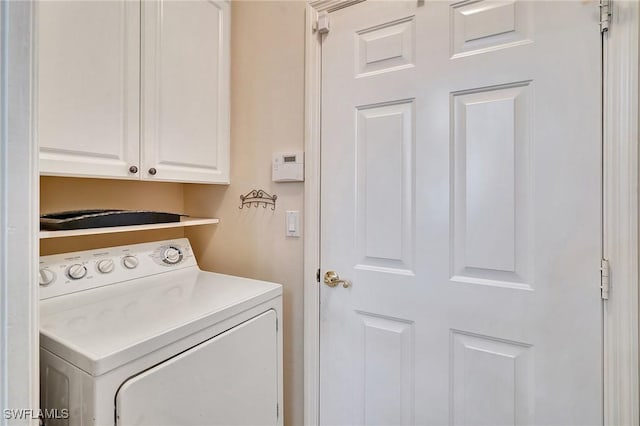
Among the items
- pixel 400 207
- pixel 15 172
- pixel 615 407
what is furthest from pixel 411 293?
pixel 15 172

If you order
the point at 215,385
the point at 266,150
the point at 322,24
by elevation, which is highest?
the point at 322,24

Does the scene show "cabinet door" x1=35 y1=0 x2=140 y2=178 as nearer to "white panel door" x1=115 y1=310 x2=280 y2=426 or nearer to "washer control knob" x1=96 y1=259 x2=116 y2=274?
"washer control knob" x1=96 y1=259 x2=116 y2=274

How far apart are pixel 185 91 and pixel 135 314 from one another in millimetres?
974

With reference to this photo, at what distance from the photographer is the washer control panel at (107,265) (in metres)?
1.15

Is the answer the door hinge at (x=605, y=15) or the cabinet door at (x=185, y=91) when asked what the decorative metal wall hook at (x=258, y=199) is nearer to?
the cabinet door at (x=185, y=91)

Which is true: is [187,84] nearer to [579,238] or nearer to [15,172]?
[15,172]

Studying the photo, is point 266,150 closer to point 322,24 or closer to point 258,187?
point 258,187

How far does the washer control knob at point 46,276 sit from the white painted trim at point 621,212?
1.85m

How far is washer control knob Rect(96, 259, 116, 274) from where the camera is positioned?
1292 mm

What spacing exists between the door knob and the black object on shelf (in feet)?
2.60

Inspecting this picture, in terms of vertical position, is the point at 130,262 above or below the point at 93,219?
below

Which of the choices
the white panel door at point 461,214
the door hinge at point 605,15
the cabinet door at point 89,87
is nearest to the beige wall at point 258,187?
the white panel door at point 461,214

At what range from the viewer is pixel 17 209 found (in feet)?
1.84

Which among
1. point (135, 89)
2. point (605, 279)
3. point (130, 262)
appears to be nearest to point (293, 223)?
point (130, 262)
